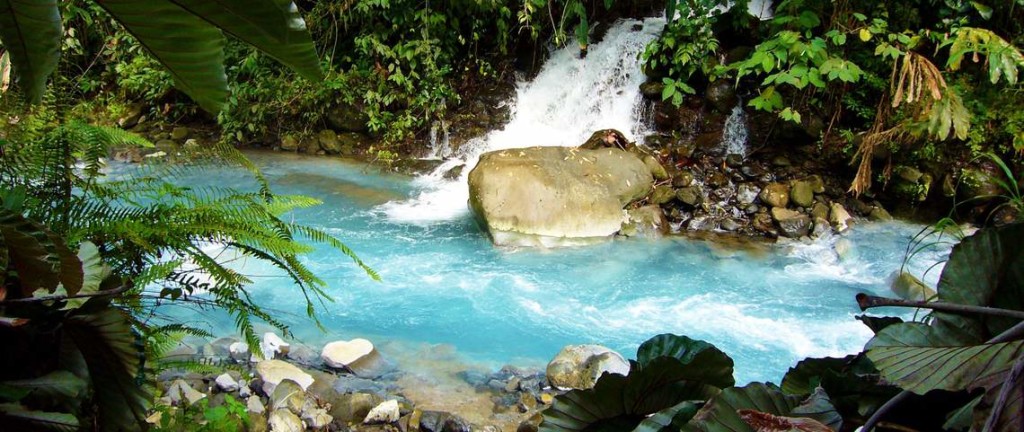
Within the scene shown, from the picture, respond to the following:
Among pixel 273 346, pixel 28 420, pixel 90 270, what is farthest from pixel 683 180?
Answer: pixel 28 420

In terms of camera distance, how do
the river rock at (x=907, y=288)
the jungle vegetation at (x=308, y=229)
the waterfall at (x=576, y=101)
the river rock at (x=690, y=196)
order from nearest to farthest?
the jungle vegetation at (x=308, y=229) < the river rock at (x=907, y=288) < the river rock at (x=690, y=196) < the waterfall at (x=576, y=101)

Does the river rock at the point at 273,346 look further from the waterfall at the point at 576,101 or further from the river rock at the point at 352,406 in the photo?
the waterfall at the point at 576,101

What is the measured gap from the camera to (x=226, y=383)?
276 cm

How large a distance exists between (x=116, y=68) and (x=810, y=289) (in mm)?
8629

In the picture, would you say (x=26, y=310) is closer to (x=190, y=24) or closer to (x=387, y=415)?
(x=190, y=24)

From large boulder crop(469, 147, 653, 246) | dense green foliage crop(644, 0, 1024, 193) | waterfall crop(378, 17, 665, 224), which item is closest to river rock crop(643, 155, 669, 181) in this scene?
large boulder crop(469, 147, 653, 246)

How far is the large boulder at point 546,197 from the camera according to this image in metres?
5.51

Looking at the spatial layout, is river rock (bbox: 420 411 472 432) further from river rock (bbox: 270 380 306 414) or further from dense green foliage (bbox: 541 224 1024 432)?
dense green foliage (bbox: 541 224 1024 432)

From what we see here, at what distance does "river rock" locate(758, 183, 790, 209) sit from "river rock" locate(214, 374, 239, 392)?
16.1 ft

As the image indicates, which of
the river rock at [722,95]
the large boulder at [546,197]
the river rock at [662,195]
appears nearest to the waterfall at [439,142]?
the large boulder at [546,197]

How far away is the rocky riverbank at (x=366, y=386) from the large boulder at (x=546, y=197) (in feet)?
6.08

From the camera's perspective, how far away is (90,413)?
3.68 feet

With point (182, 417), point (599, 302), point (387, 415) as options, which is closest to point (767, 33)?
point (599, 302)

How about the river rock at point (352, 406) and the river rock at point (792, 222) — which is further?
the river rock at point (792, 222)
